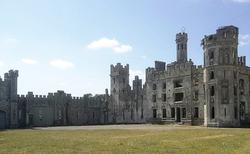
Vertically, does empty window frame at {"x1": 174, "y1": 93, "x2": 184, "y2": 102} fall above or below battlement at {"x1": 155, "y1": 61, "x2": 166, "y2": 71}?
below

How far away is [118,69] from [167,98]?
20.7m

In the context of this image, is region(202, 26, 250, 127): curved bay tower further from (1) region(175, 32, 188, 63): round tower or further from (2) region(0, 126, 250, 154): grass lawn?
(2) region(0, 126, 250, 154): grass lawn

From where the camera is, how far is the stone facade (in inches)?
2324

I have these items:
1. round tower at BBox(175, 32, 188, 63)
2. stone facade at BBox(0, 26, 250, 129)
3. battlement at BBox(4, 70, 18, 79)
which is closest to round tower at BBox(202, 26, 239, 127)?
stone facade at BBox(0, 26, 250, 129)

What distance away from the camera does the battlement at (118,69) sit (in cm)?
9056

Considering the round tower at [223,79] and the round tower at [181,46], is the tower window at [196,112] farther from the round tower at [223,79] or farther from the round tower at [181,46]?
the round tower at [181,46]

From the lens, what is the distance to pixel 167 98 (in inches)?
2867

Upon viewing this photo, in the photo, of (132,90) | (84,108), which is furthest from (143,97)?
(84,108)

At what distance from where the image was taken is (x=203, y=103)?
210ft

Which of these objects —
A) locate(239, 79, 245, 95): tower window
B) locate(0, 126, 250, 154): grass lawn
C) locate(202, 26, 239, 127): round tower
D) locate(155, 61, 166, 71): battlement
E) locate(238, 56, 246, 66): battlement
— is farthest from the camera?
locate(155, 61, 166, 71): battlement

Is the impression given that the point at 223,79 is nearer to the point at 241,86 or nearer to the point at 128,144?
the point at 241,86

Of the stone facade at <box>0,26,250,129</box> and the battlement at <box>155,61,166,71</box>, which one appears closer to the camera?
the stone facade at <box>0,26,250,129</box>

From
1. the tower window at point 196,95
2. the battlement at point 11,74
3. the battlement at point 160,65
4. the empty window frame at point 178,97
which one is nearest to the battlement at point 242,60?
the tower window at point 196,95

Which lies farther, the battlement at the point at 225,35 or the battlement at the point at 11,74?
the battlement at the point at 11,74
